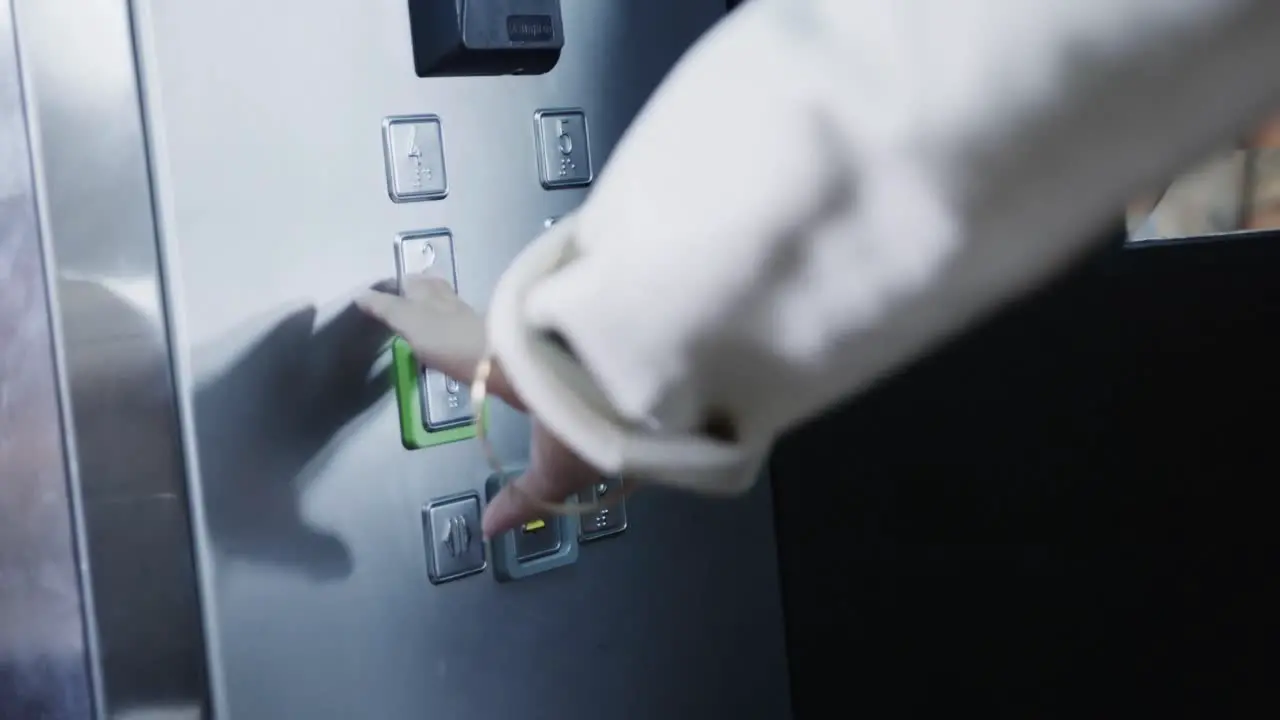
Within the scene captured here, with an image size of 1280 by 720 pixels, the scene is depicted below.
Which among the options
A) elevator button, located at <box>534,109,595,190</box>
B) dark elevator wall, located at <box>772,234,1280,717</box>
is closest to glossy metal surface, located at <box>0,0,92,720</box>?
elevator button, located at <box>534,109,595,190</box>

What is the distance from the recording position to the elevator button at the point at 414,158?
1.68ft

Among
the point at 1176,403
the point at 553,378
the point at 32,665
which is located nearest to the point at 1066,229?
the point at 553,378

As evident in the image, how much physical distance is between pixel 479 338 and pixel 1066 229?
240 millimetres

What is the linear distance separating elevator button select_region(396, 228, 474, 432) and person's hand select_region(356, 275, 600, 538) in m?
0.01

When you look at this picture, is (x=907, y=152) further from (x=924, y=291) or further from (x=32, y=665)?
(x=32, y=665)

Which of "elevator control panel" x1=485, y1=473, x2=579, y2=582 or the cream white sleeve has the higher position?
the cream white sleeve

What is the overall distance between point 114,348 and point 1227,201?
1.69ft

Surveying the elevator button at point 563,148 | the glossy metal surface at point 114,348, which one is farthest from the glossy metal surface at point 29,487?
the elevator button at point 563,148

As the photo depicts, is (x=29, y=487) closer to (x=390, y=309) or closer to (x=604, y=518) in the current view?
(x=390, y=309)

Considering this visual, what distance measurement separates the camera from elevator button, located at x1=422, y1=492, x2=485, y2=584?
53 cm

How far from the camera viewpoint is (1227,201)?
0.58m

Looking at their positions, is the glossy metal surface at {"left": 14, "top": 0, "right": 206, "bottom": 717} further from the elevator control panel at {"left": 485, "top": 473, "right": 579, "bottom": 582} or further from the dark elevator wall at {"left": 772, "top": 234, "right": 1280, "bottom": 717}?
the dark elevator wall at {"left": 772, "top": 234, "right": 1280, "bottom": 717}

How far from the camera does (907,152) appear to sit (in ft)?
0.96

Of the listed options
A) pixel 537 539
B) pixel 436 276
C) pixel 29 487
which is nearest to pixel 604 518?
pixel 537 539
